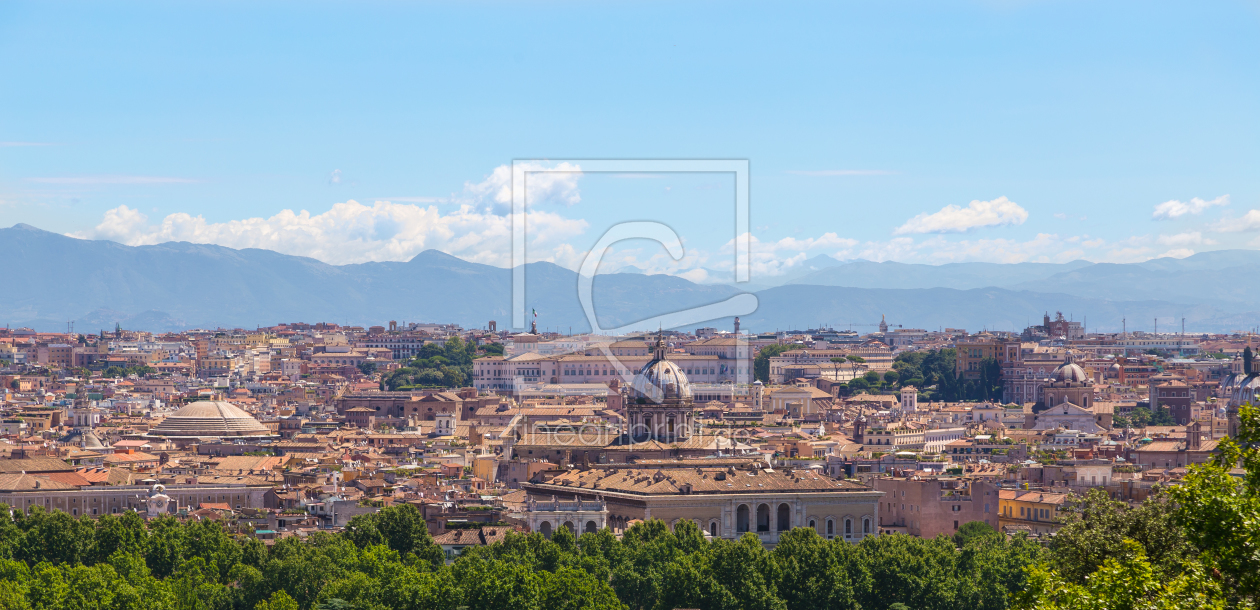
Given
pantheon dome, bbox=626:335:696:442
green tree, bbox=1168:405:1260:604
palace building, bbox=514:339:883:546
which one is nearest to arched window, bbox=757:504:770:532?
palace building, bbox=514:339:883:546

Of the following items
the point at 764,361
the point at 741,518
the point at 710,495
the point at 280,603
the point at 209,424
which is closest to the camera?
the point at 280,603

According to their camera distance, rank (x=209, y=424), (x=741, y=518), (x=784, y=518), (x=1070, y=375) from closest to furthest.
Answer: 1. (x=741, y=518)
2. (x=784, y=518)
3. (x=209, y=424)
4. (x=1070, y=375)

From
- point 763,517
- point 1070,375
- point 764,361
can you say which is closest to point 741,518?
A: point 763,517

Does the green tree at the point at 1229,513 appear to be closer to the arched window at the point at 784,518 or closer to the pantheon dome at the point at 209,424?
the arched window at the point at 784,518

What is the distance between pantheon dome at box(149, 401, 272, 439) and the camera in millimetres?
104750

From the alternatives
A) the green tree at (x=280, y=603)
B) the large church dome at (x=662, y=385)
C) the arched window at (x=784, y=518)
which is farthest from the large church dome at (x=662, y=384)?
the green tree at (x=280, y=603)

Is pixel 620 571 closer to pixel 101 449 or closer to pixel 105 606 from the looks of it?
pixel 105 606

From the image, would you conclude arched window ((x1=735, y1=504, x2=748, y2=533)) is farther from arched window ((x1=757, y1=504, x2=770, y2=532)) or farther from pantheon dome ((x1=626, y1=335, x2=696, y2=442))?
pantheon dome ((x1=626, y1=335, x2=696, y2=442))

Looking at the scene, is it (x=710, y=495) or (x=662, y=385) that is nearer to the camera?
(x=710, y=495)

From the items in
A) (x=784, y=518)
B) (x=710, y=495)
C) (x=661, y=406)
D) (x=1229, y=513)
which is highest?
(x=1229, y=513)

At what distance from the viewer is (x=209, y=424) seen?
107 meters

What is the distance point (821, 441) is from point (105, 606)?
182 ft

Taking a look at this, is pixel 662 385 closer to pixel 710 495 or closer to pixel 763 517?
pixel 763 517

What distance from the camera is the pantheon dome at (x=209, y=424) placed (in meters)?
105
